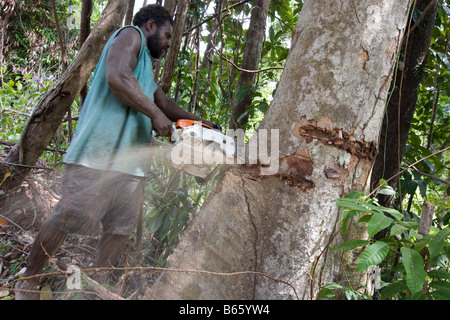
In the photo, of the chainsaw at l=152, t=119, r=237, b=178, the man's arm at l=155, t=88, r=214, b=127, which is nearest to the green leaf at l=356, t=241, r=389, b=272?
the chainsaw at l=152, t=119, r=237, b=178

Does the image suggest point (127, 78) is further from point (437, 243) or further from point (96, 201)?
point (437, 243)

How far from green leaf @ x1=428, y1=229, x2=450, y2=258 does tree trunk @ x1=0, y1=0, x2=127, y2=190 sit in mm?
2508

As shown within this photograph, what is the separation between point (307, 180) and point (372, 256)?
38cm

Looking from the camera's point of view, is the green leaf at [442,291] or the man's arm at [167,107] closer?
the green leaf at [442,291]

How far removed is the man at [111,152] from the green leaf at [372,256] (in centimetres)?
117

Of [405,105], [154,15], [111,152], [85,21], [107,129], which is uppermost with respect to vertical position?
[85,21]

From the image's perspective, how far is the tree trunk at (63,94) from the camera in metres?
2.74

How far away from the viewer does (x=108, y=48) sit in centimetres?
198

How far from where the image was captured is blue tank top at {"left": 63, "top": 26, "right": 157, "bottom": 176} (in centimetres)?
200

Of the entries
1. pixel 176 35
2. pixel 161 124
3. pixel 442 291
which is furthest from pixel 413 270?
pixel 176 35

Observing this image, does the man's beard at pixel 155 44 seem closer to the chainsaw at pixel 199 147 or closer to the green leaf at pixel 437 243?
the chainsaw at pixel 199 147

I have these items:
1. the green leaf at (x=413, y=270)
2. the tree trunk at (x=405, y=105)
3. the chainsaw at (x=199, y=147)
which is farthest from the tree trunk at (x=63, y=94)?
the green leaf at (x=413, y=270)

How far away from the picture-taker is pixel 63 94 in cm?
273

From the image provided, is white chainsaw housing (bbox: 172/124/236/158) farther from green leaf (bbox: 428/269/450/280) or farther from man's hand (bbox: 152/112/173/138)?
green leaf (bbox: 428/269/450/280)
